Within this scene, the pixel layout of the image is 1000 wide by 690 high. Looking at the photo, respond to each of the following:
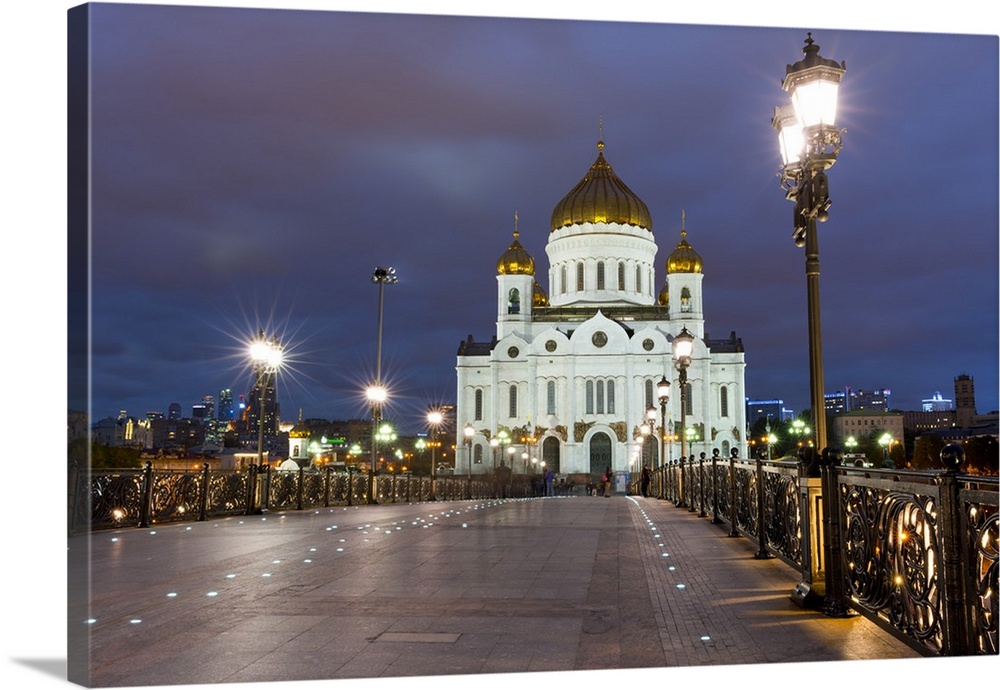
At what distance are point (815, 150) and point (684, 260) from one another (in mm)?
68130

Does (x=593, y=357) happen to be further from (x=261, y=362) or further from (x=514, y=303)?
(x=261, y=362)

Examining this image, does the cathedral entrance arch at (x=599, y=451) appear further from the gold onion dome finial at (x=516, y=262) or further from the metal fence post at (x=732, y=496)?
the metal fence post at (x=732, y=496)

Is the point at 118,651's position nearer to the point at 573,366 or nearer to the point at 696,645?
the point at 696,645

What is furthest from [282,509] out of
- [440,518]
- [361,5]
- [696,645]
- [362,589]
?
→ [696,645]

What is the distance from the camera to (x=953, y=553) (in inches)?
173

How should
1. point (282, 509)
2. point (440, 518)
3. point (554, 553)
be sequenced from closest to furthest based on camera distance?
point (554, 553)
point (440, 518)
point (282, 509)

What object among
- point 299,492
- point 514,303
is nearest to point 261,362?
point 299,492

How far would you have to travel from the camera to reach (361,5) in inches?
291

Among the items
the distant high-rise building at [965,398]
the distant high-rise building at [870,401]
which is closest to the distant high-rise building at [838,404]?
the distant high-rise building at [870,401]

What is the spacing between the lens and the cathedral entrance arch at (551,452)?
2704 inches

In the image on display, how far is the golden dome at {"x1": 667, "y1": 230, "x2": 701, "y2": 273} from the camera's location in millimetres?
73438

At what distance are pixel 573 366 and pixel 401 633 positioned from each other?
64.3 metres

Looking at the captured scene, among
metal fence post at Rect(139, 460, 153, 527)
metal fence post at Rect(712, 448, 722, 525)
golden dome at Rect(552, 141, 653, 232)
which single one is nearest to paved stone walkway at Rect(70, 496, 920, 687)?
metal fence post at Rect(139, 460, 153, 527)

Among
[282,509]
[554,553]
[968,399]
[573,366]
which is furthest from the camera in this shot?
[573,366]
